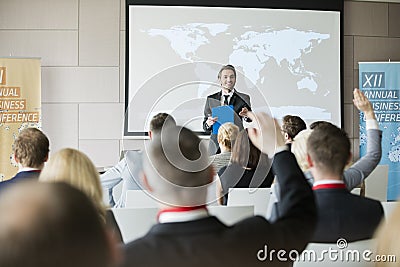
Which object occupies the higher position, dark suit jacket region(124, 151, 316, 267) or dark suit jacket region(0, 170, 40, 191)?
dark suit jacket region(0, 170, 40, 191)

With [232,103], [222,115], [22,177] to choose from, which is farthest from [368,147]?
[232,103]

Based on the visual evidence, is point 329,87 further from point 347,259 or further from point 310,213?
Result: point 310,213

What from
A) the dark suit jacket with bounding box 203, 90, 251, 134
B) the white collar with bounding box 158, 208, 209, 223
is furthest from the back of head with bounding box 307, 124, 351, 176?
the dark suit jacket with bounding box 203, 90, 251, 134

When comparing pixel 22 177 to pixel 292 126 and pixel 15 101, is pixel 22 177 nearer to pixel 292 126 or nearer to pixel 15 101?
pixel 292 126

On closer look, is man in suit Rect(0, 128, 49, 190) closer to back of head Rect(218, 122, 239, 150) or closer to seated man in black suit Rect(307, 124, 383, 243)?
back of head Rect(218, 122, 239, 150)

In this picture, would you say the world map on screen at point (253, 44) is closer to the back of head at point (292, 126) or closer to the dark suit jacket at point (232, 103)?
the dark suit jacket at point (232, 103)

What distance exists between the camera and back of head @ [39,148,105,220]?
2.37m

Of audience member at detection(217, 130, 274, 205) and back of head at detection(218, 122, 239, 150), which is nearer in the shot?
audience member at detection(217, 130, 274, 205)

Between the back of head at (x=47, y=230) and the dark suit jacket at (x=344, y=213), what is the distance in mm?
1382

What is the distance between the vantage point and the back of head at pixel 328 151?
2.09 metres

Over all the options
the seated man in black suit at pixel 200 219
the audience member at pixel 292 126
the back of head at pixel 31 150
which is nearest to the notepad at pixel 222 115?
the audience member at pixel 292 126

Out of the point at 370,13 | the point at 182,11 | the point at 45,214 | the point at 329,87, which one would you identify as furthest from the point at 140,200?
the point at 370,13

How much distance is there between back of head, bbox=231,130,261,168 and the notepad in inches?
84.0

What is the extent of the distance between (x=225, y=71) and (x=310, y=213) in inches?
214
